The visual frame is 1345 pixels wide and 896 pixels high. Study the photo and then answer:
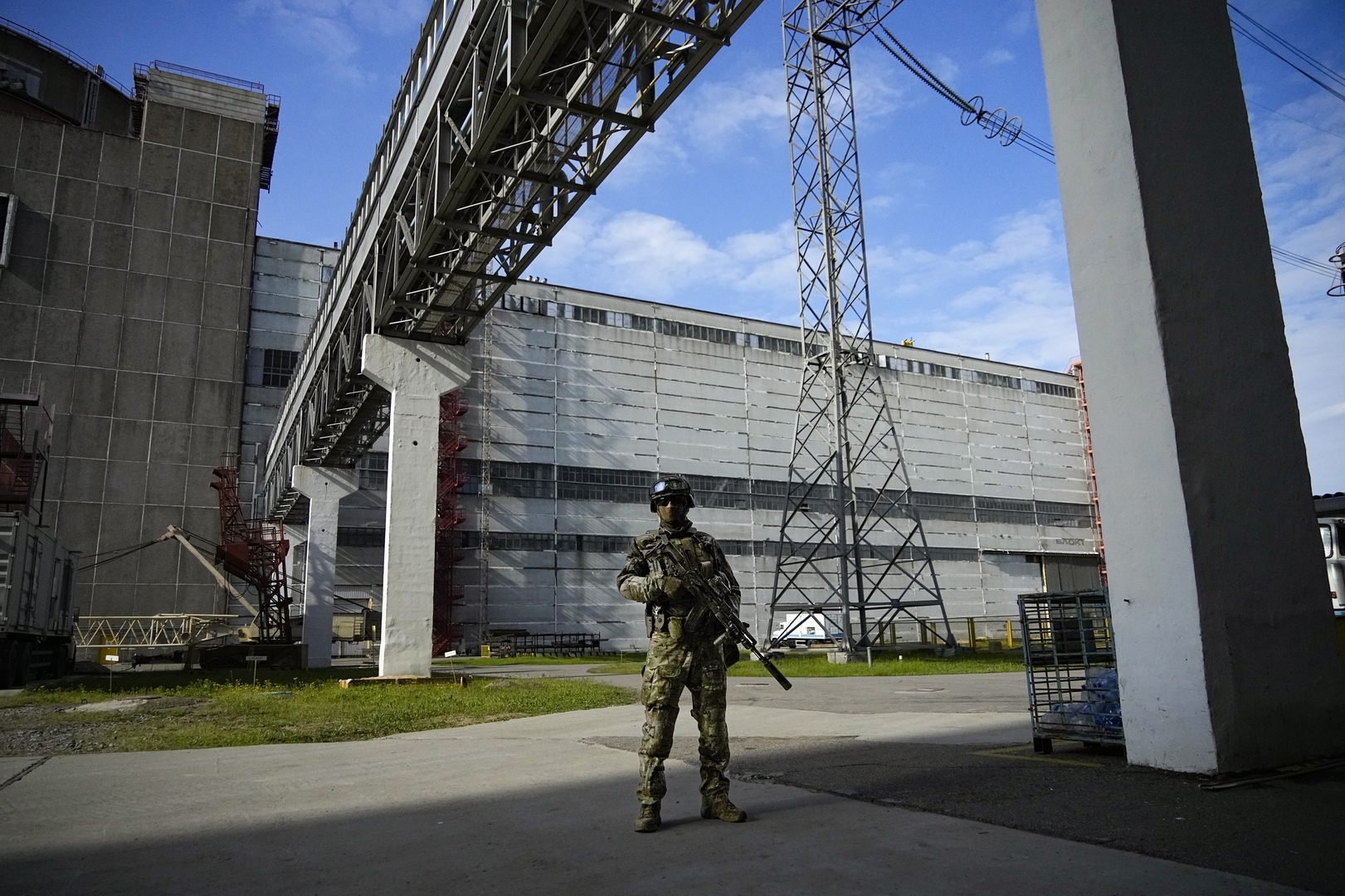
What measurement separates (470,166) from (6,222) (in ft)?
104

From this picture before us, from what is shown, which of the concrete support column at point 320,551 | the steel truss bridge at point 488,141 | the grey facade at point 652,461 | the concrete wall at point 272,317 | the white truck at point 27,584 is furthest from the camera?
the grey facade at point 652,461

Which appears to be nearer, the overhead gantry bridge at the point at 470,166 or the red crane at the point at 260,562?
the overhead gantry bridge at the point at 470,166

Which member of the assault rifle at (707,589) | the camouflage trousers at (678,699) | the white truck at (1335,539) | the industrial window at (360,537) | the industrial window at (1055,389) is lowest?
the camouflage trousers at (678,699)

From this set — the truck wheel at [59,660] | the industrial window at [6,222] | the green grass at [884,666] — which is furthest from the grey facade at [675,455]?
the industrial window at [6,222]

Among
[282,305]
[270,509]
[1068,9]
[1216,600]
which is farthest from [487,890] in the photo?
[282,305]

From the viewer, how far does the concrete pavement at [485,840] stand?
3303 millimetres

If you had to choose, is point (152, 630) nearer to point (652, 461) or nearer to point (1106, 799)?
point (652, 461)

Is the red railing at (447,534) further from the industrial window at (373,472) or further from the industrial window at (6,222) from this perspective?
the industrial window at (6,222)

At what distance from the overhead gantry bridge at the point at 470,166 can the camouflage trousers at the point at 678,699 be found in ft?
25.8

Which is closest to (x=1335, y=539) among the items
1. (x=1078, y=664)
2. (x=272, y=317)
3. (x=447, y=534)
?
(x=1078, y=664)

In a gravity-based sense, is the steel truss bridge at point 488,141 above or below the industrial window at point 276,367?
below

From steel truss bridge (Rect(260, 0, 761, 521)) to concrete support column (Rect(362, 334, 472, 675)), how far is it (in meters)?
0.58

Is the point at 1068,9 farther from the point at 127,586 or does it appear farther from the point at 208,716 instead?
the point at 127,586

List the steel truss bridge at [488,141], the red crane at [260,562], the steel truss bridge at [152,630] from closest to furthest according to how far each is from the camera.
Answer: the steel truss bridge at [488,141] → the red crane at [260,562] → the steel truss bridge at [152,630]
